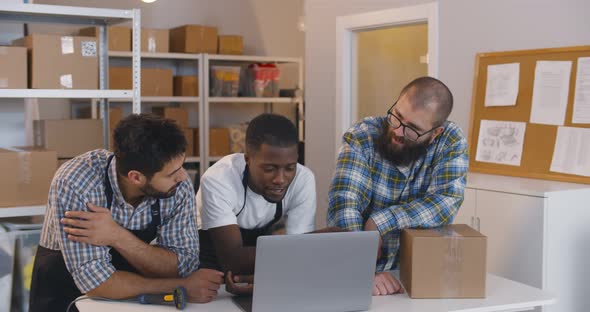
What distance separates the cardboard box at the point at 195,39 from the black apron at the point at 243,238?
395 cm

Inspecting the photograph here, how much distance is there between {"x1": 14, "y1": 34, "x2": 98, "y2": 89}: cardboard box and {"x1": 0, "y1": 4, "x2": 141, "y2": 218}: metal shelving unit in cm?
6

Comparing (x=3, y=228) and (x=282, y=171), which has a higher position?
(x=282, y=171)

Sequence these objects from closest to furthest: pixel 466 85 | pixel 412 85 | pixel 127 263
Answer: pixel 127 263 < pixel 412 85 < pixel 466 85

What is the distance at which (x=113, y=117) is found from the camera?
19.9ft

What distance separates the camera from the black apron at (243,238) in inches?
104

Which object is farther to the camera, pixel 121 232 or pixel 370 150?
pixel 370 150

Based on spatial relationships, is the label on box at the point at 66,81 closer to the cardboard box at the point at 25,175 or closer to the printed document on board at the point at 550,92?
the cardboard box at the point at 25,175

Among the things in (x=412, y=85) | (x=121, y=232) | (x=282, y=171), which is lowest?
(x=121, y=232)

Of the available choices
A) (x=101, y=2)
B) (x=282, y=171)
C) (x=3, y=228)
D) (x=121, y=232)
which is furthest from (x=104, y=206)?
(x=101, y=2)

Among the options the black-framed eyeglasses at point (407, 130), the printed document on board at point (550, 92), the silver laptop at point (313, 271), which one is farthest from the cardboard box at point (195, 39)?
the silver laptop at point (313, 271)

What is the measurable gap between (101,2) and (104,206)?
4769 mm

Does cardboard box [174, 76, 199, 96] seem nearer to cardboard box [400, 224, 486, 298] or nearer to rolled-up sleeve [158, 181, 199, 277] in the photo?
rolled-up sleeve [158, 181, 199, 277]

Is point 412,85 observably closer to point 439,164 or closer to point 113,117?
point 439,164

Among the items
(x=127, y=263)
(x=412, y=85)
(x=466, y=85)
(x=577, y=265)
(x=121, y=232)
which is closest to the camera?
(x=121, y=232)
